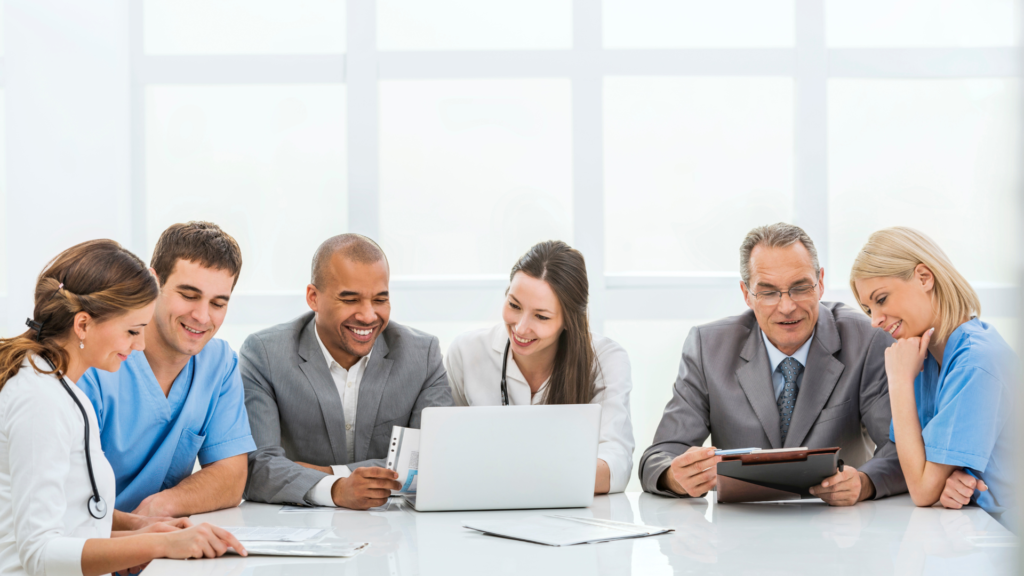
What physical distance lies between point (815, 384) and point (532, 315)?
0.91 m

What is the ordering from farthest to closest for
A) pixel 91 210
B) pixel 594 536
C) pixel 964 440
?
1. pixel 91 210
2. pixel 964 440
3. pixel 594 536

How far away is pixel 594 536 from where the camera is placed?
63.4 inches

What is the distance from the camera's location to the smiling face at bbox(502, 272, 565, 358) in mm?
2502

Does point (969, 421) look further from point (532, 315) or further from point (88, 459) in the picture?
point (88, 459)

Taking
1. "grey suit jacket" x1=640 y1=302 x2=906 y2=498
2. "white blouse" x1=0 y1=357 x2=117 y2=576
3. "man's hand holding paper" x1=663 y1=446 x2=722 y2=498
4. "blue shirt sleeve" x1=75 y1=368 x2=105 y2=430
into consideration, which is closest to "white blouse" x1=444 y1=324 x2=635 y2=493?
"grey suit jacket" x1=640 y1=302 x2=906 y2=498

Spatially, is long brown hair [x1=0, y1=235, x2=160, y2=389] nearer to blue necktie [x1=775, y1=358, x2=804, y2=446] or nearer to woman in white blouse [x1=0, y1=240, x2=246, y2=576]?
woman in white blouse [x1=0, y1=240, x2=246, y2=576]

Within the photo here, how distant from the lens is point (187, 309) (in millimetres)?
2051

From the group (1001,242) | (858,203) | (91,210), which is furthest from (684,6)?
(1001,242)

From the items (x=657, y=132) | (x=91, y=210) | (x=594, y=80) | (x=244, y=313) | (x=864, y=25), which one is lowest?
(x=244, y=313)

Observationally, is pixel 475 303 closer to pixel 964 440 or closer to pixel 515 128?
pixel 515 128

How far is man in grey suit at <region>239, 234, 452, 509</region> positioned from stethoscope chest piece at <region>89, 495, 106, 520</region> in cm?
79

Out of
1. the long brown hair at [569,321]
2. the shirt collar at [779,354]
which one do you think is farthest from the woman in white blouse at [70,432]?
the shirt collar at [779,354]

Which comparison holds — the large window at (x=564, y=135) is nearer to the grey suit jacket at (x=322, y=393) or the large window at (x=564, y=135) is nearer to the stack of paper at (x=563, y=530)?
the grey suit jacket at (x=322, y=393)

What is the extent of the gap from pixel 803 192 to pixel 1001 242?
377cm
